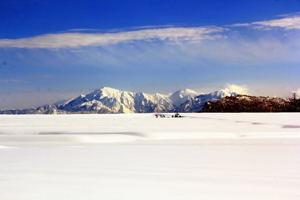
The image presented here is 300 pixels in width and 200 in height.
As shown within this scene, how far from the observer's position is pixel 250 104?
7212 cm

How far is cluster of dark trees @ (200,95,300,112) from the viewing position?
65906mm

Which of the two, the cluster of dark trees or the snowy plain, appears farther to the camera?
the cluster of dark trees

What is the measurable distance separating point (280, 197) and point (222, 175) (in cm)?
109

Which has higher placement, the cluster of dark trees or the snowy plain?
the cluster of dark trees

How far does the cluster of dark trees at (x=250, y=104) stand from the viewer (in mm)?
65906

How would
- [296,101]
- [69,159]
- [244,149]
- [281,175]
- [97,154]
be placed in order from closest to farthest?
[281,175] → [69,159] → [97,154] → [244,149] → [296,101]

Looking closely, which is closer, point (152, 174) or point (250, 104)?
point (152, 174)

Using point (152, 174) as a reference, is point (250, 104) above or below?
above

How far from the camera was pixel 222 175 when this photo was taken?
434cm

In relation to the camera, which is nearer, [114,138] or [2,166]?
[2,166]

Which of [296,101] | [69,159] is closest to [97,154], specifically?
[69,159]

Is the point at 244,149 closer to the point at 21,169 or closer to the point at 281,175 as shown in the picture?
the point at 281,175

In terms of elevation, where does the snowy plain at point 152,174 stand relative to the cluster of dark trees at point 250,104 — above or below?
below

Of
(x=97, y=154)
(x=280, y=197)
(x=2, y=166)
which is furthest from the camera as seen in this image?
(x=97, y=154)
